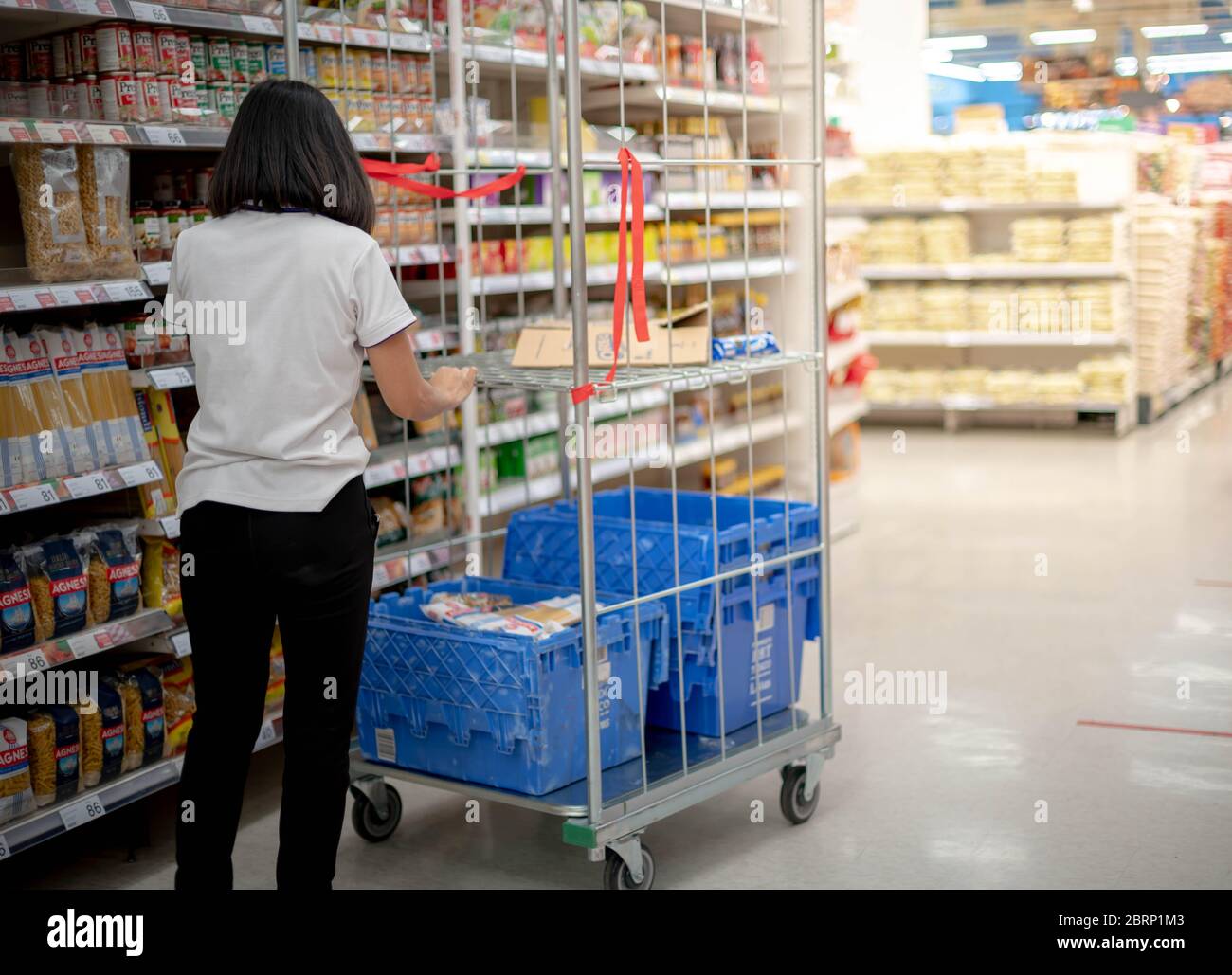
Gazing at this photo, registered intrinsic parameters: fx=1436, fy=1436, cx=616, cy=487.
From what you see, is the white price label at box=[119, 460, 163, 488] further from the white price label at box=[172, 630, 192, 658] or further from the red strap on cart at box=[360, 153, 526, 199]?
the red strap on cart at box=[360, 153, 526, 199]

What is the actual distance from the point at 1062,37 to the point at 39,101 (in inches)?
677

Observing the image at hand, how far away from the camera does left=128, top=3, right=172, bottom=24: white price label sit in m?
3.15

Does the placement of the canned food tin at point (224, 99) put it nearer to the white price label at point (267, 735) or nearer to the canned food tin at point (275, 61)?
the canned food tin at point (275, 61)

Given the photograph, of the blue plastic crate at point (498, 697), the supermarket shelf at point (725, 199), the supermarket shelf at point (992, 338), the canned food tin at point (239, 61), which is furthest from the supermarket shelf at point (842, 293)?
the blue plastic crate at point (498, 697)

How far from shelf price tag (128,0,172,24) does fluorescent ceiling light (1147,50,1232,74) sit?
16.9 meters

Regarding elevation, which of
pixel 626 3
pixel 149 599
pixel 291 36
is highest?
pixel 626 3

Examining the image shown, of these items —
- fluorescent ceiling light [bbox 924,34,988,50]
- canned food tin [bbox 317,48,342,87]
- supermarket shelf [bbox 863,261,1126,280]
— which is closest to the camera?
canned food tin [bbox 317,48,342,87]

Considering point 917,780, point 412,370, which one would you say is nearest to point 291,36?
point 412,370

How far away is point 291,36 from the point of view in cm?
344

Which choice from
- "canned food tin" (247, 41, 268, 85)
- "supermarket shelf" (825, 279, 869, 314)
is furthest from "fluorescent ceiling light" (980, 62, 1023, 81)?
"canned food tin" (247, 41, 268, 85)

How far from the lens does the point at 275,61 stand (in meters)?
3.71

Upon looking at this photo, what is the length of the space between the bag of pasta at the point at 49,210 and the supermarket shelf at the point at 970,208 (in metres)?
7.21

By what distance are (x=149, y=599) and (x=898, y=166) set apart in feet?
24.0
